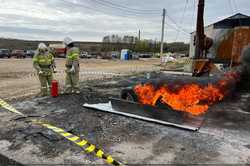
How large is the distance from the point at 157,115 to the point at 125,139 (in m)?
1.24

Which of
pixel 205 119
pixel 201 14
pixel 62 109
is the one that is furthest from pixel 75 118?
pixel 201 14

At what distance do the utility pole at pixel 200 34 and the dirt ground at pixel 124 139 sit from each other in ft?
16.9

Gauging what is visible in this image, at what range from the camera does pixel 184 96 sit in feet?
19.0

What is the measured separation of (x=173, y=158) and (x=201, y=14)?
8434mm

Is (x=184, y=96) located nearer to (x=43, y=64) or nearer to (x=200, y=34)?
(x=43, y=64)

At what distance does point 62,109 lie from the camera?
6168mm

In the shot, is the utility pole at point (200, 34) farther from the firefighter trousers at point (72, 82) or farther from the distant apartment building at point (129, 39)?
the distant apartment building at point (129, 39)

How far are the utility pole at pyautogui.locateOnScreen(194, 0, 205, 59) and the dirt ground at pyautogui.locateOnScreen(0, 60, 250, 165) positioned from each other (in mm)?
5145

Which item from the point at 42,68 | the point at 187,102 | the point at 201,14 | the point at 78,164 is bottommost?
the point at 78,164

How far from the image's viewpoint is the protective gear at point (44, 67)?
7414mm

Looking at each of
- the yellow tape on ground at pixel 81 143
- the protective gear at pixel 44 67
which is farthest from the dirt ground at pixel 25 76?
the yellow tape on ground at pixel 81 143

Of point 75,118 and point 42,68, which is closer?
point 75,118

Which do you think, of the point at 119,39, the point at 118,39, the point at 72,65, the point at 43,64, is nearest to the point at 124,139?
the point at 72,65

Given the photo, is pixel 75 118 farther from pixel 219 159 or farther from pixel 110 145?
pixel 219 159
